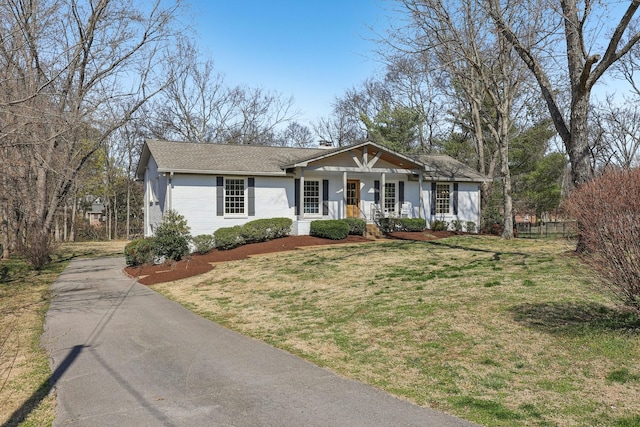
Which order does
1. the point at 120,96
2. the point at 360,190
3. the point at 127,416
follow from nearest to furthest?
the point at 127,416 < the point at 120,96 < the point at 360,190

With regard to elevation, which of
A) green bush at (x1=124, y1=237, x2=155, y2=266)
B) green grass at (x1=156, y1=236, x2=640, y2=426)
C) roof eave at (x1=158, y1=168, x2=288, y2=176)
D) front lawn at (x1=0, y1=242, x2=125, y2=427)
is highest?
roof eave at (x1=158, y1=168, x2=288, y2=176)

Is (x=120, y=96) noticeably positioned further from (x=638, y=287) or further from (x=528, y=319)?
(x=638, y=287)

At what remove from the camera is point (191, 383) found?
5520 millimetres

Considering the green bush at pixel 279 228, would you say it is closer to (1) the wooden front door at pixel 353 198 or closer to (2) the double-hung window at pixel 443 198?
(1) the wooden front door at pixel 353 198

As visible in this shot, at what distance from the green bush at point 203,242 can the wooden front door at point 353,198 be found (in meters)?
7.23

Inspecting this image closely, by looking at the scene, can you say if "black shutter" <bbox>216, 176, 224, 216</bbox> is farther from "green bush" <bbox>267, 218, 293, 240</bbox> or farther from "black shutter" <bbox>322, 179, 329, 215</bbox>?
"black shutter" <bbox>322, 179, 329, 215</bbox>

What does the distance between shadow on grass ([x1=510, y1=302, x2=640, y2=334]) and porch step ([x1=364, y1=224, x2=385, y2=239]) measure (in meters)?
Result: 14.2

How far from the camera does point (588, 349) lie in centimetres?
563

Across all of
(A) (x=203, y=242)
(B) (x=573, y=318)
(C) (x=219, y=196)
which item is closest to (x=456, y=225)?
(C) (x=219, y=196)

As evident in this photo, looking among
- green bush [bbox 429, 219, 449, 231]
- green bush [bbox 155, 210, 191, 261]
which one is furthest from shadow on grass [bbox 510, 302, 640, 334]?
green bush [bbox 429, 219, 449, 231]

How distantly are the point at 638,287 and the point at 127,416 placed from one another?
5779 mm

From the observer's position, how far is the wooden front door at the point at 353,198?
23.2 m

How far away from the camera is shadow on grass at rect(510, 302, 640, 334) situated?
20.5 ft

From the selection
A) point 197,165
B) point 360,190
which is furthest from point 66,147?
point 360,190
